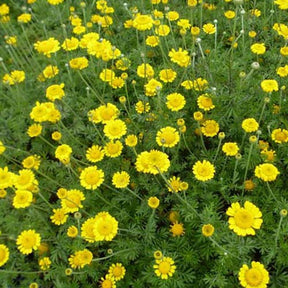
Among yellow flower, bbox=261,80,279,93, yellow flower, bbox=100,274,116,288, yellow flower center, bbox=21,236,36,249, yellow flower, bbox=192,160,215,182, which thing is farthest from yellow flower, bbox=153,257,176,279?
yellow flower, bbox=261,80,279,93

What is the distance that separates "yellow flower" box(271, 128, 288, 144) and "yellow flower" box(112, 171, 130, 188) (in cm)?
119

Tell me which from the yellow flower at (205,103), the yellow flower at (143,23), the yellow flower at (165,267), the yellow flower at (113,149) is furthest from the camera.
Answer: the yellow flower at (143,23)

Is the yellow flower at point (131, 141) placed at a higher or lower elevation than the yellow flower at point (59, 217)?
higher

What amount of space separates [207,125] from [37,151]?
1649mm

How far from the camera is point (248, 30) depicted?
160 inches

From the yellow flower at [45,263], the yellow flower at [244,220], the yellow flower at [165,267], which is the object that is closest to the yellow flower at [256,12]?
the yellow flower at [244,220]

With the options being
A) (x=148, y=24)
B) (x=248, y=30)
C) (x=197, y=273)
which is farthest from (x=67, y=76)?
(x=197, y=273)

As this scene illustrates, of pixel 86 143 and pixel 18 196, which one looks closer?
pixel 18 196

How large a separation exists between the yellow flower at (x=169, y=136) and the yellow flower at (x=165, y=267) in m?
0.85

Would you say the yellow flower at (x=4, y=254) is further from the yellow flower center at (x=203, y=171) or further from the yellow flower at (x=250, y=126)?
the yellow flower at (x=250, y=126)

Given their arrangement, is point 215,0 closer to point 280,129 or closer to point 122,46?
point 122,46

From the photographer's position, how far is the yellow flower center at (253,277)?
232cm

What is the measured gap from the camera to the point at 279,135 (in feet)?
9.82

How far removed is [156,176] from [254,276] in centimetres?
116
